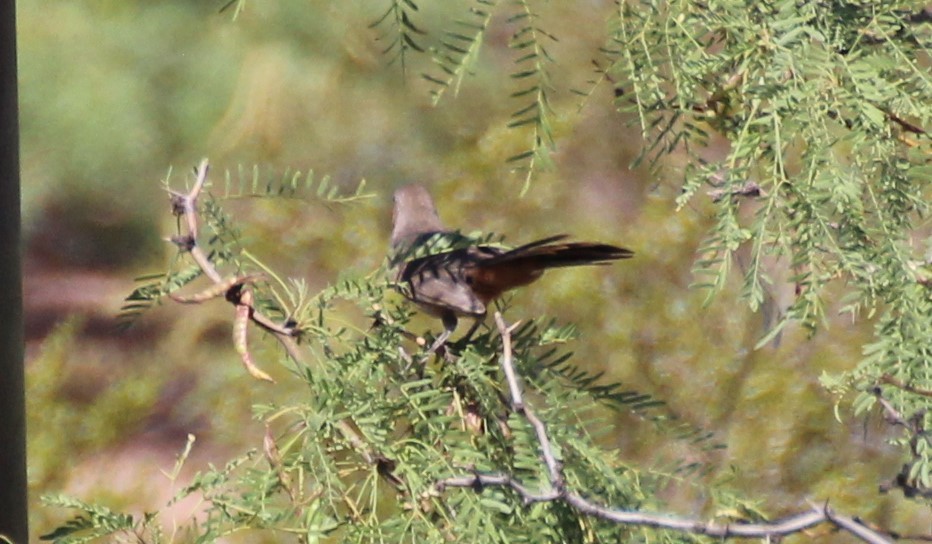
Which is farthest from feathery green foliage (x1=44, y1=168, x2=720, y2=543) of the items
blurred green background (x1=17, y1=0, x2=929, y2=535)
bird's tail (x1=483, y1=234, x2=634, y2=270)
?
blurred green background (x1=17, y1=0, x2=929, y2=535)

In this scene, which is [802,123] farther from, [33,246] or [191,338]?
[33,246]

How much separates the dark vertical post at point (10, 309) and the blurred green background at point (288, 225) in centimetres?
65

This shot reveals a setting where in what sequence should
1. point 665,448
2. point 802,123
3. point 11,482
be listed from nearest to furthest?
1. point 802,123
2. point 11,482
3. point 665,448

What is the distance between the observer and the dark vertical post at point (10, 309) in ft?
3.08

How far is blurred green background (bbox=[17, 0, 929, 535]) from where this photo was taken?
65.2 inches

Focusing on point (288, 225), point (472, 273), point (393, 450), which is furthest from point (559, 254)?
point (288, 225)

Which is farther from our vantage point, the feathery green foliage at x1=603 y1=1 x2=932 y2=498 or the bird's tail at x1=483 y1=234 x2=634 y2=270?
the bird's tail at x1=483 y1=234 x2=634 y2=270

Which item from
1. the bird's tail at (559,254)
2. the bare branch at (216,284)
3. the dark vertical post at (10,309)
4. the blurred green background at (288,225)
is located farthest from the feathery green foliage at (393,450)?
the blurred green background at (288,225)

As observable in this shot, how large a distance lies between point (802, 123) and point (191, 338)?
4.12ft

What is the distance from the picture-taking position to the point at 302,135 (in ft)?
5.61

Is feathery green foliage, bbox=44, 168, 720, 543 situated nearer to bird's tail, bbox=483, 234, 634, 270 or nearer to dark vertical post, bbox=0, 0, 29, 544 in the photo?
bird's tail, bbox=483, 234, 634, 270

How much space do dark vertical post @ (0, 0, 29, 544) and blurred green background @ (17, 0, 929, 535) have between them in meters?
0.65

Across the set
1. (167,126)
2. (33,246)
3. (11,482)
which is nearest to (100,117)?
(167,126)

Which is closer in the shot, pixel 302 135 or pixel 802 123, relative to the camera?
pixel 802 123
